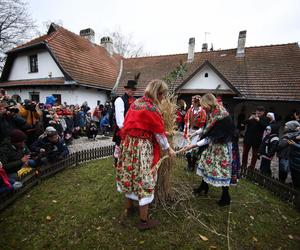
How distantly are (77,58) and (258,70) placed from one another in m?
13.4

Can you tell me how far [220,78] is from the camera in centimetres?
1177

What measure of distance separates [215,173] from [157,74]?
13760mm

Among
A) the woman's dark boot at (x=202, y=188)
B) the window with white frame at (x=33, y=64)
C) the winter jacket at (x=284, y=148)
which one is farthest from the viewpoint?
the window with white frame at (x=33, y=64)

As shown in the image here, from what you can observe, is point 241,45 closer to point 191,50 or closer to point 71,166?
point 191,50

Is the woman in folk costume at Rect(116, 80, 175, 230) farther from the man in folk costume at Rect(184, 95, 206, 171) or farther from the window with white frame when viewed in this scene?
the window with white frame

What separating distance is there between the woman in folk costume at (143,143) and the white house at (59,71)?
1024 cm

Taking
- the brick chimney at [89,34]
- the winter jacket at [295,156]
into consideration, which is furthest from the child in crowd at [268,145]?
the brick chimney at [89,34]

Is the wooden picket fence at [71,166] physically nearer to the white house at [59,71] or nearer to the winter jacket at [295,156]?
the winter jacket at [295,156]

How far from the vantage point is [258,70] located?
12336 mm

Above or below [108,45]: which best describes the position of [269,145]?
below

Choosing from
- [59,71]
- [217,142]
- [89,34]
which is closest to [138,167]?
[217,142]

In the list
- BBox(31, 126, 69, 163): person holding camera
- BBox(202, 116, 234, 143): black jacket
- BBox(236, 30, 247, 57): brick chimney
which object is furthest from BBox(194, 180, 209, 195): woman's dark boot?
BBox(236, 30, 247, 57): brick chimney

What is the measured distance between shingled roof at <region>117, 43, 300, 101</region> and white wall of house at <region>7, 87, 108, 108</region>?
2007 millimetres

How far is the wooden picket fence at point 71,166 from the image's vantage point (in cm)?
324
